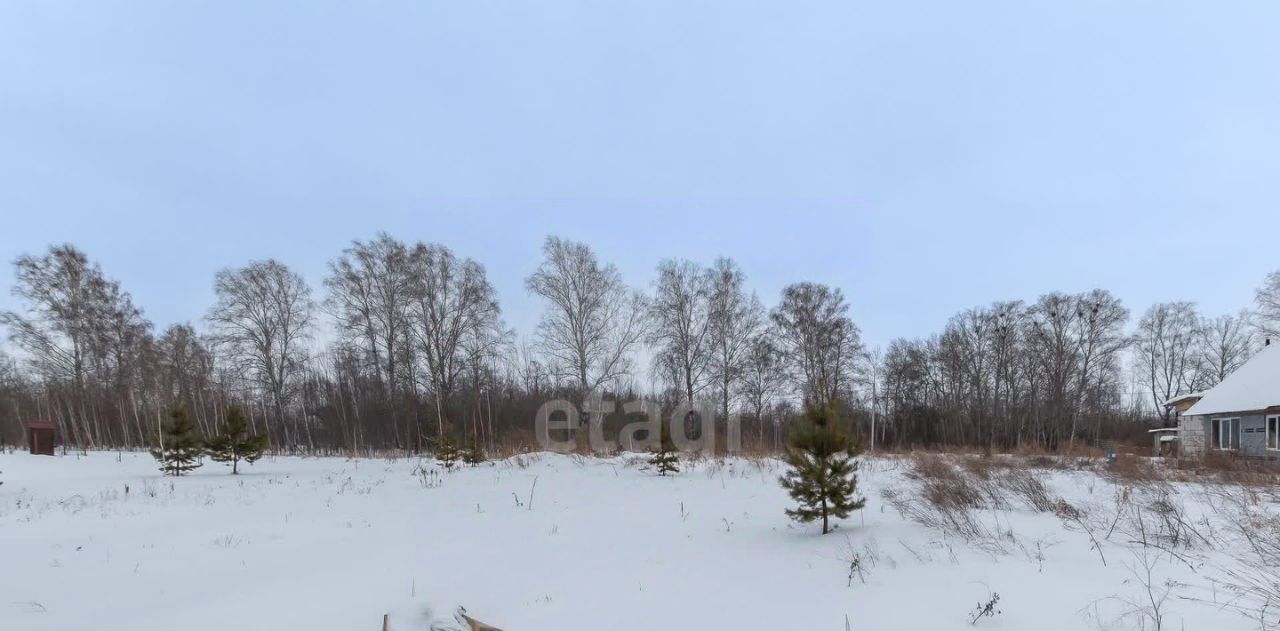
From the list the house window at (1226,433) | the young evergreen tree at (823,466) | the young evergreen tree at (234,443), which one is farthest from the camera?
Answer: the house window at (1226,433)

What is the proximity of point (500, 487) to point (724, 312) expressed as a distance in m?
16.5

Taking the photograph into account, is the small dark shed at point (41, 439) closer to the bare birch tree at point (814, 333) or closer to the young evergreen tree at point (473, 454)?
the young evergreen tree at point (473, 454)

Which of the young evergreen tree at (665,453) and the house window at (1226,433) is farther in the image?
the house window at (1226,433)

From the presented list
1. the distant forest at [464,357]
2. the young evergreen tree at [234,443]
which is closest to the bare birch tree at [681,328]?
the distant forest at [464,357]

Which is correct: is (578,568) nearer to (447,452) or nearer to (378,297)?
(447,452)

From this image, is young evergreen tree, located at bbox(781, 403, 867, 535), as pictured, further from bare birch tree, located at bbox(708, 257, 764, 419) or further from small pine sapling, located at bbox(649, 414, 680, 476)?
bare birch tree, located at bbox(708, 257, 764, 419)

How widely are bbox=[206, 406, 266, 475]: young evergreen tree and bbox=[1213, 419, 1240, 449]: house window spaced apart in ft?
119

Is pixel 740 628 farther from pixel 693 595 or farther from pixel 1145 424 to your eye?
pixel 1145 424

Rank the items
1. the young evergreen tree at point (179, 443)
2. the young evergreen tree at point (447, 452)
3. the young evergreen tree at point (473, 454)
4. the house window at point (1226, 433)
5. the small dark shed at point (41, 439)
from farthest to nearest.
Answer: the small dark shed at point (41, 439) → the house window at point (1226, 433) → the young evergreen tree at point (473, 454) → the young evergreen tree at point (447, 452) → the young evergreen tree at point (179, 443)

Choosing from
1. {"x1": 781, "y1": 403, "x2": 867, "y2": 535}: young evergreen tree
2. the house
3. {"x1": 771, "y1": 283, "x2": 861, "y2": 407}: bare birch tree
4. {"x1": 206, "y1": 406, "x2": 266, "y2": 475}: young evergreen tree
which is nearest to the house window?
the house

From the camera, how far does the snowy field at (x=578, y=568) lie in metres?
4.52

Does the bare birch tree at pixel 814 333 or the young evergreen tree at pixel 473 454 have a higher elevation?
the bare birch tree at pixel 814 333

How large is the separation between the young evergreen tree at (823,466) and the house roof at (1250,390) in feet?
80.0

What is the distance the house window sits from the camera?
23.6 m
